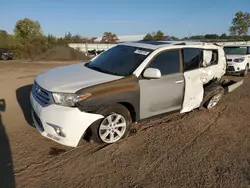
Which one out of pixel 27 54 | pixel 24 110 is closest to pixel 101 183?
pixel 24 110

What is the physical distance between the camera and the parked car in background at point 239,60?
1230 cm

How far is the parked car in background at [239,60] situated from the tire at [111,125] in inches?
383

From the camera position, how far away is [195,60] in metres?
5.46

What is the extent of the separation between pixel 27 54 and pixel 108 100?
2796 cm

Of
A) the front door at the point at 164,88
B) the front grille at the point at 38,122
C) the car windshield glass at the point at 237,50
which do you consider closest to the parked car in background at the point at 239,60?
the car windshield glass at the point at 237,50

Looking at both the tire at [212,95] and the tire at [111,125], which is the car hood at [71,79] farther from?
the tire at [212,95]

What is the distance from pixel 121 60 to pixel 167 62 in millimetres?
917

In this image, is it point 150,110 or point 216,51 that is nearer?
point 150,110

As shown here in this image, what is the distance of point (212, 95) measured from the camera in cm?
610

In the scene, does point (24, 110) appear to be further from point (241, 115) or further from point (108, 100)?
point (241, 115)

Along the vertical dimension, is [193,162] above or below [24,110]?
below

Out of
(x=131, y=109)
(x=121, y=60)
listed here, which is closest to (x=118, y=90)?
(x=131, y=109)

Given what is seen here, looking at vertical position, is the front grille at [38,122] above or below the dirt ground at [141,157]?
above

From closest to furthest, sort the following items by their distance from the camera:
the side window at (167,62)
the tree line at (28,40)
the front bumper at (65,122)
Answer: the front bumper at (65,122) → the side window at (167,62) → the tree line at (28,40)
